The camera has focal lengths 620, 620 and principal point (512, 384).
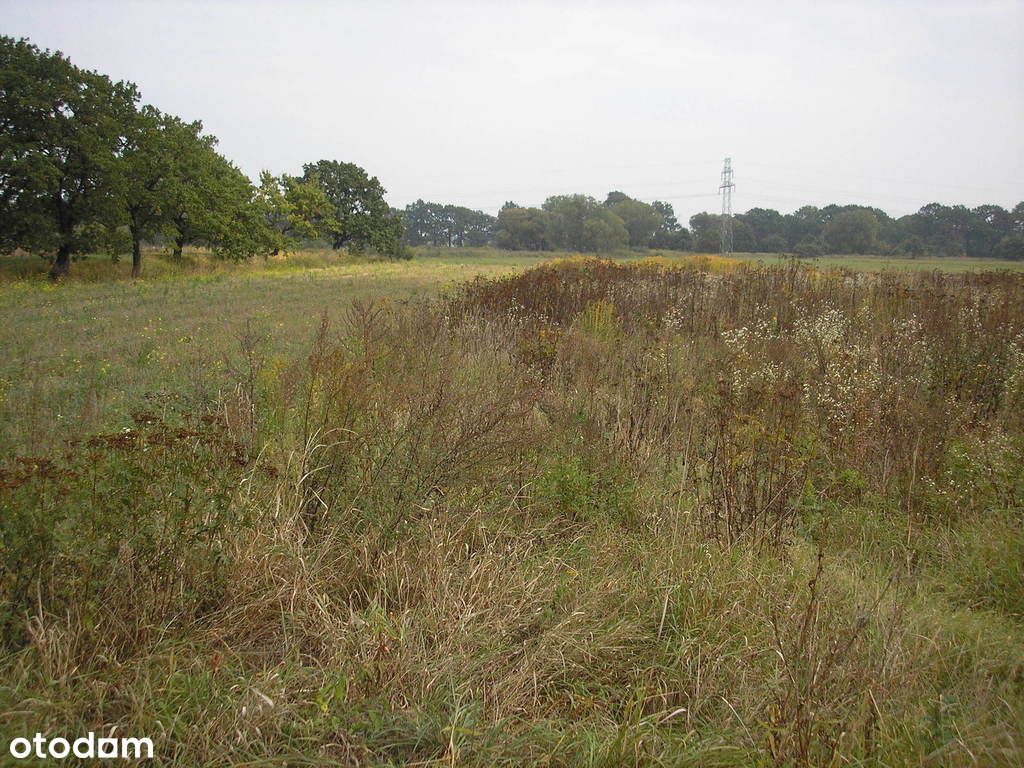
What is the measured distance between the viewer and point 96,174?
2653 cm

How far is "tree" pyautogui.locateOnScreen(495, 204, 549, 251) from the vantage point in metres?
82.6

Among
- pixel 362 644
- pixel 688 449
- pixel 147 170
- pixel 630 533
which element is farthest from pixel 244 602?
pixel 147 170

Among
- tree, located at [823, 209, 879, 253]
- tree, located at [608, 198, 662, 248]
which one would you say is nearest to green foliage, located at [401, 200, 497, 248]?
tree, located at [608, 198, 662, 248]

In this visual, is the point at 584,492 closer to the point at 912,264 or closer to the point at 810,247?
the point at 912,264

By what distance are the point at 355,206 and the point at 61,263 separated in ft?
120

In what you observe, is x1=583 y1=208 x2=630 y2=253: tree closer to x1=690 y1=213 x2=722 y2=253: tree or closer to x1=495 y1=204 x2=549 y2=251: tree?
x1=690 y1=213 x2=722 y2=253: tree

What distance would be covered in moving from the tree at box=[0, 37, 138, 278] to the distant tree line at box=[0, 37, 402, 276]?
39mm

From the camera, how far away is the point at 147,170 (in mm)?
28797

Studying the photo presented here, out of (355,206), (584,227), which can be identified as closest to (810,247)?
(584,227)

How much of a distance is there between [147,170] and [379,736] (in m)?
33.2

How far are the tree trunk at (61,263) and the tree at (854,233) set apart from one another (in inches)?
2240

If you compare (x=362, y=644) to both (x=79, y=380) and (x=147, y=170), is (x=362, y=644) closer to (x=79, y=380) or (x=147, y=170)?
(x=79, y=380)

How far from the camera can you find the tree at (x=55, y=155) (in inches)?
955

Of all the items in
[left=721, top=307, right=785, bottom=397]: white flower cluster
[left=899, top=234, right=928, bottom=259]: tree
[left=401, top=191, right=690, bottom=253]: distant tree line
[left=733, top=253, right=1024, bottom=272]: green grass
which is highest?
[left=401, top=191, right=690, bottom=253]: distant tree line
